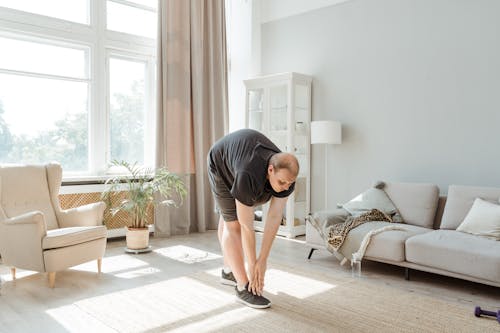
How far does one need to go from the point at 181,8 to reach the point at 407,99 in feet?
9.40

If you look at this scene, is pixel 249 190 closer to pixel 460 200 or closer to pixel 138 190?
pixel 460 200

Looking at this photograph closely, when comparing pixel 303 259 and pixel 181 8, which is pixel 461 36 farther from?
pixel 181 8

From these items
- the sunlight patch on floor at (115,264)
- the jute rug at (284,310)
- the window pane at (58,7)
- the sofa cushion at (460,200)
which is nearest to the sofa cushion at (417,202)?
Result: the sofa cushion at (460,200)

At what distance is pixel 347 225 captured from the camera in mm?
3879

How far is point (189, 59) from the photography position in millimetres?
5484

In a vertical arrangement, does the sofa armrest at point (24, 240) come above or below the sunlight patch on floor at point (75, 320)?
above

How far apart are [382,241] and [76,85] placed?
11.6 ft

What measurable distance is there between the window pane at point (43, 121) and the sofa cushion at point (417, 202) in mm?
3344

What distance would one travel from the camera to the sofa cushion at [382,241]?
3.52m

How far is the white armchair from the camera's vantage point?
10.6 feet

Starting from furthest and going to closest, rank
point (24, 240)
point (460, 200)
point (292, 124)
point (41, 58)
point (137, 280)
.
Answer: point (292, 124) → point (41, 58) → point (460, 200) → point (137, 280) → point (24, 240)

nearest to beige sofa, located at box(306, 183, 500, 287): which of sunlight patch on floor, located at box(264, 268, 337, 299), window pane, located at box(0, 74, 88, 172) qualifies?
sunlight patch on floor, located at box(264, 268, 337, 299)

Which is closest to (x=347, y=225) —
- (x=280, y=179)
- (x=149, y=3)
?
(x=280, y=179)

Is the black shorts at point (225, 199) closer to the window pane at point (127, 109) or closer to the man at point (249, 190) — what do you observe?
the man at point (249, 190)
